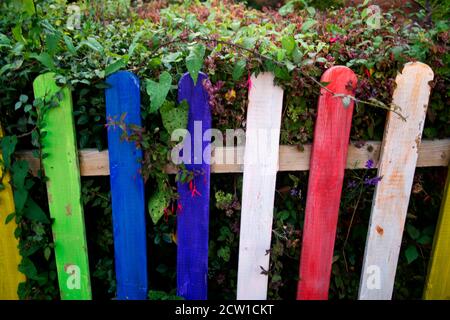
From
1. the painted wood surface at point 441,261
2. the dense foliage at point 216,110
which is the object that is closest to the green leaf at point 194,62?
the dense foliage at point 216,110

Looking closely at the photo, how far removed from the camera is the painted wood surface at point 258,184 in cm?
194

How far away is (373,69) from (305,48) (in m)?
0.31

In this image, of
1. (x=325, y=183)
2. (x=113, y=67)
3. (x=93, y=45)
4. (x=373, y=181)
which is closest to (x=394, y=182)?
(x=373, y=181)

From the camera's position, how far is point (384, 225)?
2.23 m

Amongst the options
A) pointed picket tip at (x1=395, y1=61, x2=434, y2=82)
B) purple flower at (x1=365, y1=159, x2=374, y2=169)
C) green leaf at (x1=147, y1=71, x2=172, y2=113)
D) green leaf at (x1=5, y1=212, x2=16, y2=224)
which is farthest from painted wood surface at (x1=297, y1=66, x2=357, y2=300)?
Answer: green leaf at (x1=5, y1=212, x2=16, y2=224)

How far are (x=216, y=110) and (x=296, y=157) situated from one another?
44cm

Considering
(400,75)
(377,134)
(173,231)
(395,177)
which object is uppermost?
(400,75)

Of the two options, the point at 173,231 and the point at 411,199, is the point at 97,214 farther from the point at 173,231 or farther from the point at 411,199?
the point at 411,199

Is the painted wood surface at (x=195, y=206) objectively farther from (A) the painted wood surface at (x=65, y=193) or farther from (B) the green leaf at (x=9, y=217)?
(B) the green leaf at (x=9, y=217)

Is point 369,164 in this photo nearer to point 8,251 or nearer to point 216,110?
point 216,110

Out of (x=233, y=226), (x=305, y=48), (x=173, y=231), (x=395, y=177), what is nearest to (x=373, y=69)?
(x=305, y=48)

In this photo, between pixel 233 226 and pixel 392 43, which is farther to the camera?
pixel 233 226

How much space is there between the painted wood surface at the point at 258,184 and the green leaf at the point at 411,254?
74 centimetres

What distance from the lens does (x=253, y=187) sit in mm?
2086
